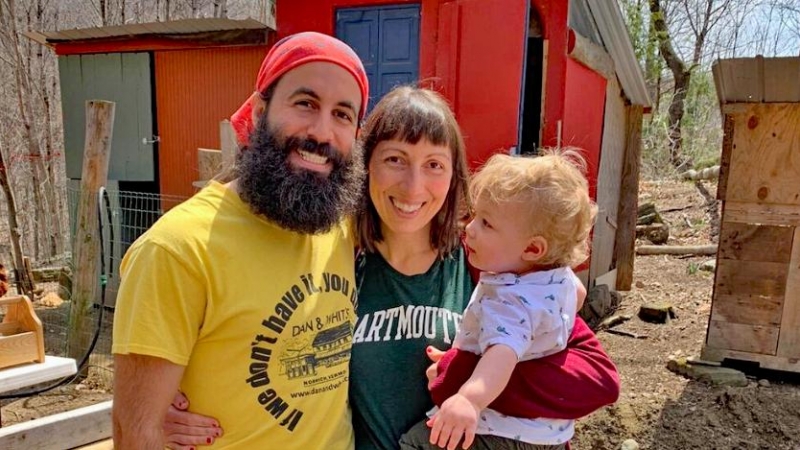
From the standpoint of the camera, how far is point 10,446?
233 centimetres

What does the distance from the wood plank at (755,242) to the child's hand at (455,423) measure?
3.61 m

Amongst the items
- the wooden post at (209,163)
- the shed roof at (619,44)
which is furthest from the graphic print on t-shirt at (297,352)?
the shed roof at (619,44)

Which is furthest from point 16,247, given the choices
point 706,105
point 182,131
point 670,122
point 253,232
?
point 706,105

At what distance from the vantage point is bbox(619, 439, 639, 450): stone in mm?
3260

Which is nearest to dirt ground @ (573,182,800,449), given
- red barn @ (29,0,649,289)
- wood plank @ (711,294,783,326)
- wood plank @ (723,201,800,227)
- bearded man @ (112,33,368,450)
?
wood plank @ (711,294,783,326)

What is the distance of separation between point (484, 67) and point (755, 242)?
2.57 m

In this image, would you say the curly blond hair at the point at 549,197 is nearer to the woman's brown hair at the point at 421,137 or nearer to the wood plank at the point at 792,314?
the woman's brown hair at the point at 421,137

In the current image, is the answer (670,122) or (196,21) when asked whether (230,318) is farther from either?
(670,122)

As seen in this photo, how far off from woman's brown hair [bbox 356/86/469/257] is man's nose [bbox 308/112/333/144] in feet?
0.73

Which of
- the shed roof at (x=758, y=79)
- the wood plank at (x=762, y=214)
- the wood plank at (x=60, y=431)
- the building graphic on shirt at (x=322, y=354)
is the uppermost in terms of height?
the shed roof at (x=758, y=79)

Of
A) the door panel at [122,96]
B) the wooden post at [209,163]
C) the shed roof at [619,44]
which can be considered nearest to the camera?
the wooden post at [209,163]

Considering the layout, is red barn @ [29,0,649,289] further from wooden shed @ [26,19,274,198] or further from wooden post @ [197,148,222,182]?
wooden post @ [197,148,222,182]

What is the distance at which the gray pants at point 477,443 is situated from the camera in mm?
1404

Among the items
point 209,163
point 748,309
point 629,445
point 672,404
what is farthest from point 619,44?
point 209,163
